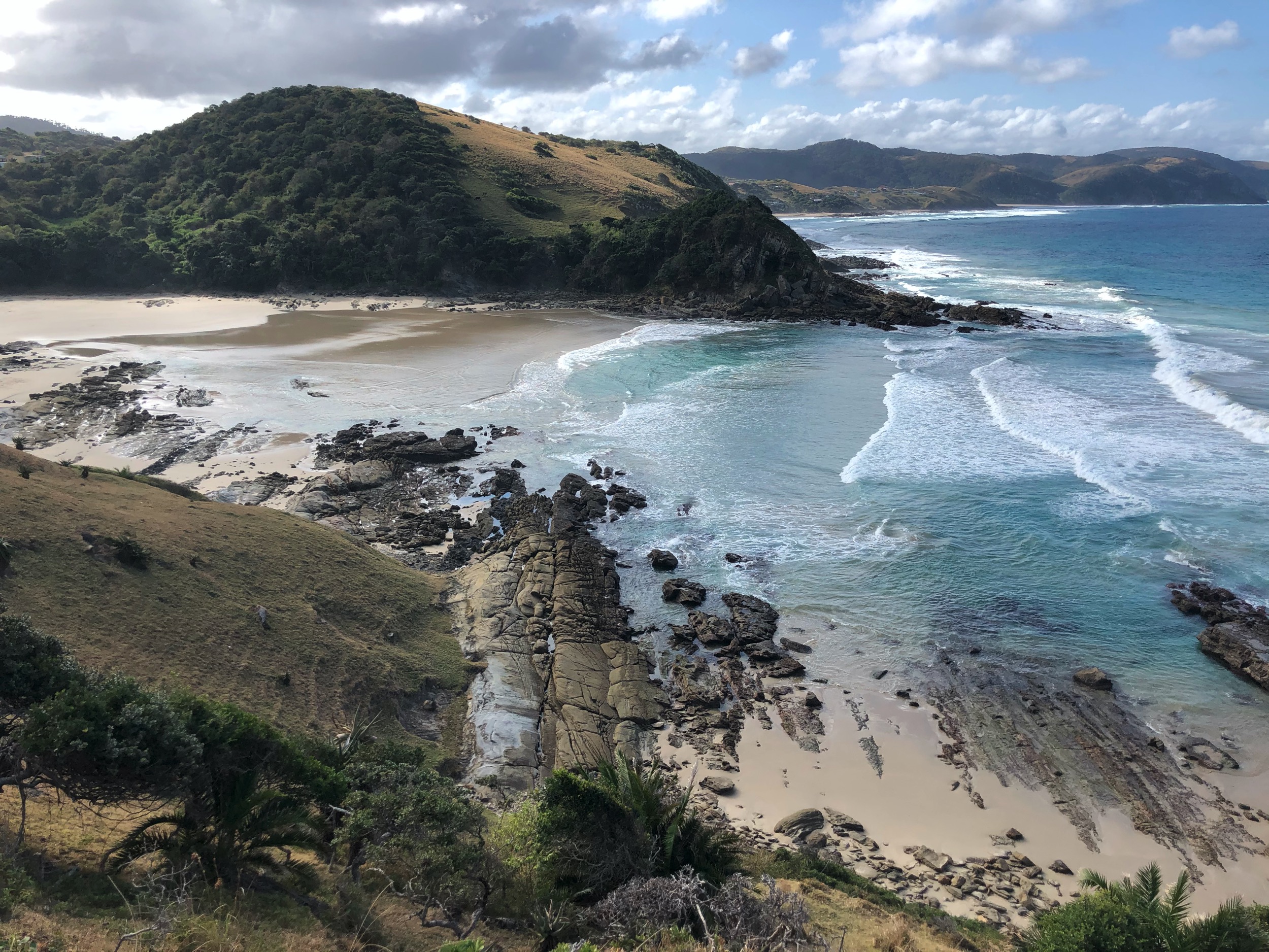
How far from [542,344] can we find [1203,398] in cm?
3928

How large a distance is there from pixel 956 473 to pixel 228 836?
2798 centimetres

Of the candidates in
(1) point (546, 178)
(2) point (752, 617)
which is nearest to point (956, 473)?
(2) point (752, 617)

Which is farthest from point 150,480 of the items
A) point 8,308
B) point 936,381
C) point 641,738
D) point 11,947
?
point 8,308

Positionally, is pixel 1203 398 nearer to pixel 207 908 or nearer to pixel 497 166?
pixel 207 908

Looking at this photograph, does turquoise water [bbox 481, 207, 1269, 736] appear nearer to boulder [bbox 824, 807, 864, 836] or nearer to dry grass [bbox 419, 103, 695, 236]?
boulder [bbox 824, 807, 864, 836]

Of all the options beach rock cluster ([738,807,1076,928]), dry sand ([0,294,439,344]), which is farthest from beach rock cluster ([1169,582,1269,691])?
dry sand ([0,294,439,344])

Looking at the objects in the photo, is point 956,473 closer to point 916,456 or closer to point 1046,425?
point 916,456

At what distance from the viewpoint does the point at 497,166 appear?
8775 centimetres

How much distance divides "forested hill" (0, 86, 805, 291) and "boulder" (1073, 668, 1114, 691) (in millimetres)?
54334

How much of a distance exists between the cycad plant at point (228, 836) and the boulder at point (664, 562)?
15360 millimetres

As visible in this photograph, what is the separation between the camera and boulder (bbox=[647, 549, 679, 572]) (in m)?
24.5

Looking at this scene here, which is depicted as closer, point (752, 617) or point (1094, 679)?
point (1094, 679)

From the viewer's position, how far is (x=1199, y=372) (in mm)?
42938

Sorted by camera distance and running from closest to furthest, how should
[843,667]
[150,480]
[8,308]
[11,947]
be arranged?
[11,947] < [843,667] < [150,480] < [8,308]
